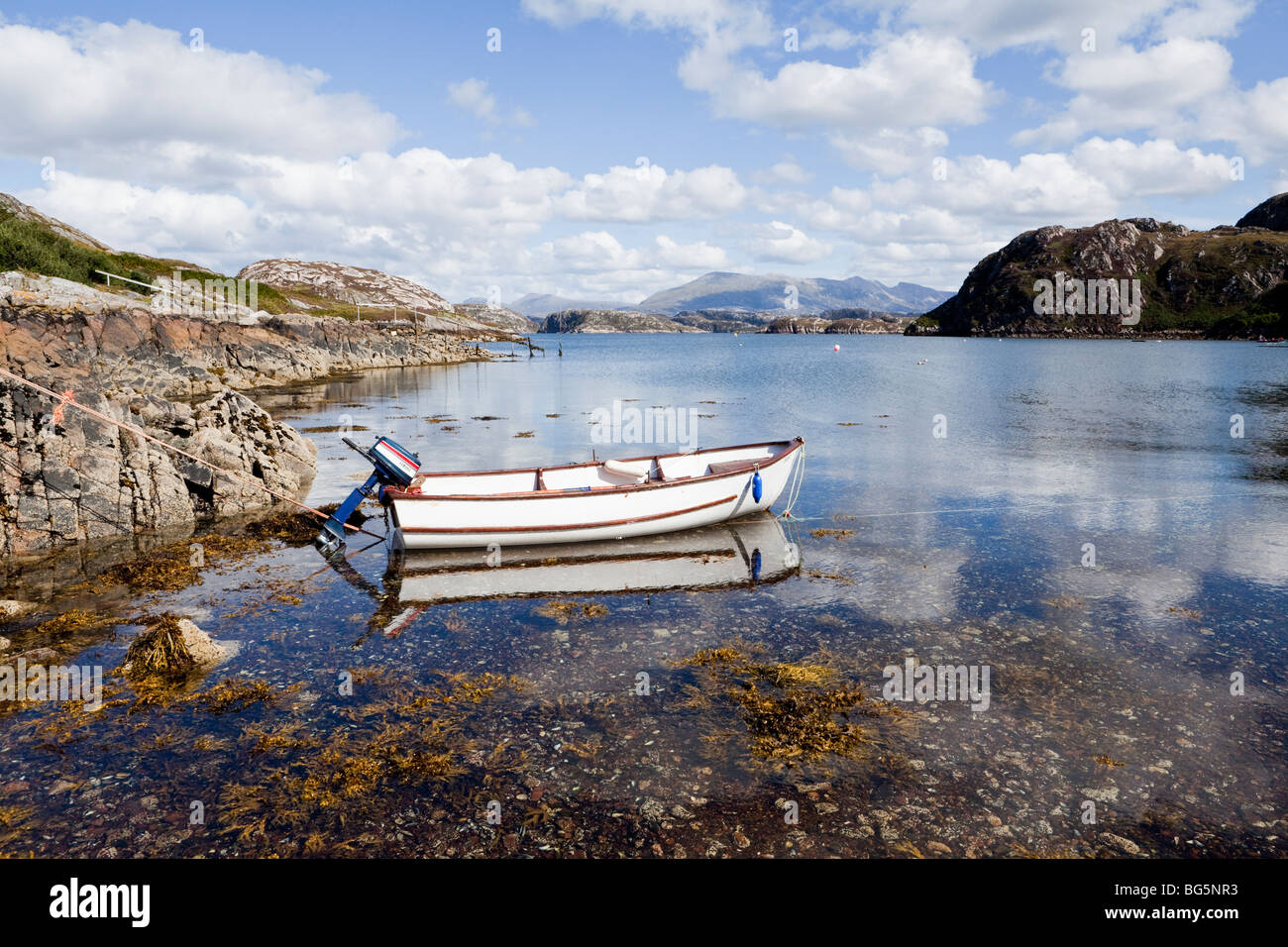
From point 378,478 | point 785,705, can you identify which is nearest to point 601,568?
point 378,478

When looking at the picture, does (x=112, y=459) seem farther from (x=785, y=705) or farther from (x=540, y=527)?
(x=785, y=705)

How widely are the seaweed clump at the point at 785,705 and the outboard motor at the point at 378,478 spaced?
10530 mm

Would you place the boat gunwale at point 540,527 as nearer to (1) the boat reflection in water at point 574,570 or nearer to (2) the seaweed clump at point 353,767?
(1) the boat reflection in water at point 574,570

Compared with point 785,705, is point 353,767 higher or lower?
lower

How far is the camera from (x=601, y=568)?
1867 cm

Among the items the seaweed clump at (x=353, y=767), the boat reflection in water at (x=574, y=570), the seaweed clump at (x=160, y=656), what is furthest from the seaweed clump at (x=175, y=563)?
the seaweed clump at (x=353, y=767)

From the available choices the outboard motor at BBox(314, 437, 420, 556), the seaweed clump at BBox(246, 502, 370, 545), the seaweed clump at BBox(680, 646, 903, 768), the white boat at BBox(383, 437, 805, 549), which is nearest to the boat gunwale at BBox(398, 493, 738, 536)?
the white boat at BBox(383, 437, 805, 549)

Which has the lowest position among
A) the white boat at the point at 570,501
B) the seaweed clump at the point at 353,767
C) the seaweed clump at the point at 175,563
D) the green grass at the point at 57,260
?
the seaweed clump at the point at 353,767

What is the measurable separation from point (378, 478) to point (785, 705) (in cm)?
1358

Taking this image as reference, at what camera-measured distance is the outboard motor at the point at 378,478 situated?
758 inches
